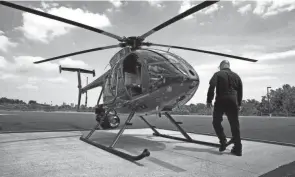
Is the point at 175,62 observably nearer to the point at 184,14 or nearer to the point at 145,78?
the point at 145,78

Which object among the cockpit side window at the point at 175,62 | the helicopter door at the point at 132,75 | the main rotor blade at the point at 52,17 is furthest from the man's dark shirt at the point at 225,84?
the main rotor blade at the point at 52,17

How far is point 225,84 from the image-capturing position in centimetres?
500

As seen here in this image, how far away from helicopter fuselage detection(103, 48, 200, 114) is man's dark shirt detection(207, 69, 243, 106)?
14.3 inches

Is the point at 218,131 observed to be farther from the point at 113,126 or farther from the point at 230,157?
the point at 113,126

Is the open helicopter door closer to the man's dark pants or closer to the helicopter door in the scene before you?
the helicopter door

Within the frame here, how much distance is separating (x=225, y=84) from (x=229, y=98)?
0.32m

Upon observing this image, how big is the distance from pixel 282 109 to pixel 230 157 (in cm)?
6955

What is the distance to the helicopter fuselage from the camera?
194 inches

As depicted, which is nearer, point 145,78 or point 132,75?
point 145,78

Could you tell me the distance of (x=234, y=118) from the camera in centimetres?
499

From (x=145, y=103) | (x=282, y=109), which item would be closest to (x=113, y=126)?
(x=145, y=103)

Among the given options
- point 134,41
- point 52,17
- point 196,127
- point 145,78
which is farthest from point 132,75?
point 196,127

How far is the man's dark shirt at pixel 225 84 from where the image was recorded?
16.4 ft

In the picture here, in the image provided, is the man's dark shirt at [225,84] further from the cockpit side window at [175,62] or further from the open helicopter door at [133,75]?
the open helicopter door at [133,75]
